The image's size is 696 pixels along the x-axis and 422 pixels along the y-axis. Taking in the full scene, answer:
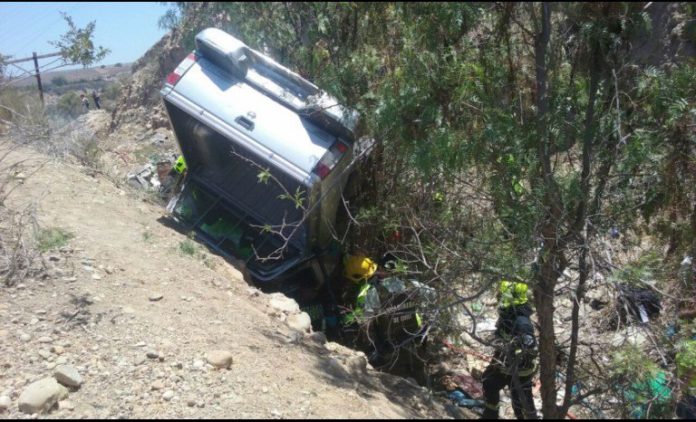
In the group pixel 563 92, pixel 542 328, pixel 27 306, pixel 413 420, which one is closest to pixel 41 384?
pixel 27 306

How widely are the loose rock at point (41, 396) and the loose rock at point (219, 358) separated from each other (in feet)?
2.78

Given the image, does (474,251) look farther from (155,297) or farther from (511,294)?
(155,297)

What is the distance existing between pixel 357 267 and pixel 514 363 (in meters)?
2.30

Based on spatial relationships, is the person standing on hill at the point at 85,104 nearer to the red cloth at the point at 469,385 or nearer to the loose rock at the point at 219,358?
the red cloth at the point at 469,385

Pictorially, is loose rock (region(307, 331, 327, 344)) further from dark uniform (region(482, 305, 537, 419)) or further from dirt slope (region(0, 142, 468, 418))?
dark uniform (region(482, 305, 537, 419))

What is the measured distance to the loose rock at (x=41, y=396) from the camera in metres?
3.23

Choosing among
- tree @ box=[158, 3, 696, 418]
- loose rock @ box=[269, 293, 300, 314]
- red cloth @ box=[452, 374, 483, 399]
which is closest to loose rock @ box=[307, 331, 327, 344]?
loose rock @ box=[269, 293, 300, 314]

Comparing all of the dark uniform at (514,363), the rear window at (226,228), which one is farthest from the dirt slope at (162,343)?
the rear window at (226,228)

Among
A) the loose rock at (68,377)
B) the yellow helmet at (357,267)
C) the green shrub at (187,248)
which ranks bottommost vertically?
the loose rock at (68,377)

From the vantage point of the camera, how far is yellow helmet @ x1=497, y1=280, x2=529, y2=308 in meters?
4.79

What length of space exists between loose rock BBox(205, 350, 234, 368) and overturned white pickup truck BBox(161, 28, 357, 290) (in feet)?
5.08

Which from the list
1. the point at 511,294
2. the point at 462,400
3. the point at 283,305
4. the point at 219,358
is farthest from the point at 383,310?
the point at 219,358

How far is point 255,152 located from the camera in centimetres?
592

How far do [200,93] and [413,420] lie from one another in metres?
3.83
